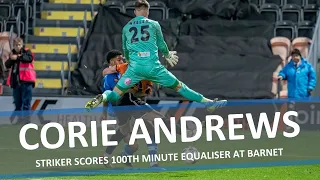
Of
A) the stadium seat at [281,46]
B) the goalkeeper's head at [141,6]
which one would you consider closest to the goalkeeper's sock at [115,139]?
the goalkeeper's head at [141,6]

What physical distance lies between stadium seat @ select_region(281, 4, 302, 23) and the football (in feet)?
46.2

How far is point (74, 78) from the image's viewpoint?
29953mm

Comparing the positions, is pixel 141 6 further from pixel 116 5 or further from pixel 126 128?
pixel 116 5

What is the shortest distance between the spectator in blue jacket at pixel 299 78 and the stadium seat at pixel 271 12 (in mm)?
4682

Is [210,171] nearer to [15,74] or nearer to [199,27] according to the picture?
[15,74]

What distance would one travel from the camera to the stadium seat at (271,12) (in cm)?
3098

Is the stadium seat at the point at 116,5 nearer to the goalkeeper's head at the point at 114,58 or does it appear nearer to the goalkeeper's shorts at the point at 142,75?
the goalkeeper's head at the point at 114,58

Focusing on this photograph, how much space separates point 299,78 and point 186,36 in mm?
4915

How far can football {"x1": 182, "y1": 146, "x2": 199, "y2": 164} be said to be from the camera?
17328mm

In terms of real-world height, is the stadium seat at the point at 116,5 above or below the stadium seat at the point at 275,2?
below

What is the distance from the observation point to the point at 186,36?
99.5 feet

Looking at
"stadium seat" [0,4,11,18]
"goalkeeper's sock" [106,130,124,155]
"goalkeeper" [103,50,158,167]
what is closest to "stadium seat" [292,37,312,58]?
"stadium seat" [0,4,11,18]

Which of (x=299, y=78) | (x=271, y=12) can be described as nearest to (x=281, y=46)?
(x=271, y=12)

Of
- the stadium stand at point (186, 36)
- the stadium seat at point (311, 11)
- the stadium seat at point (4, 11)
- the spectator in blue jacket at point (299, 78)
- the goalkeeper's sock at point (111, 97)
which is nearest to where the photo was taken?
the goalkeeper's sock at point (111, 97)
